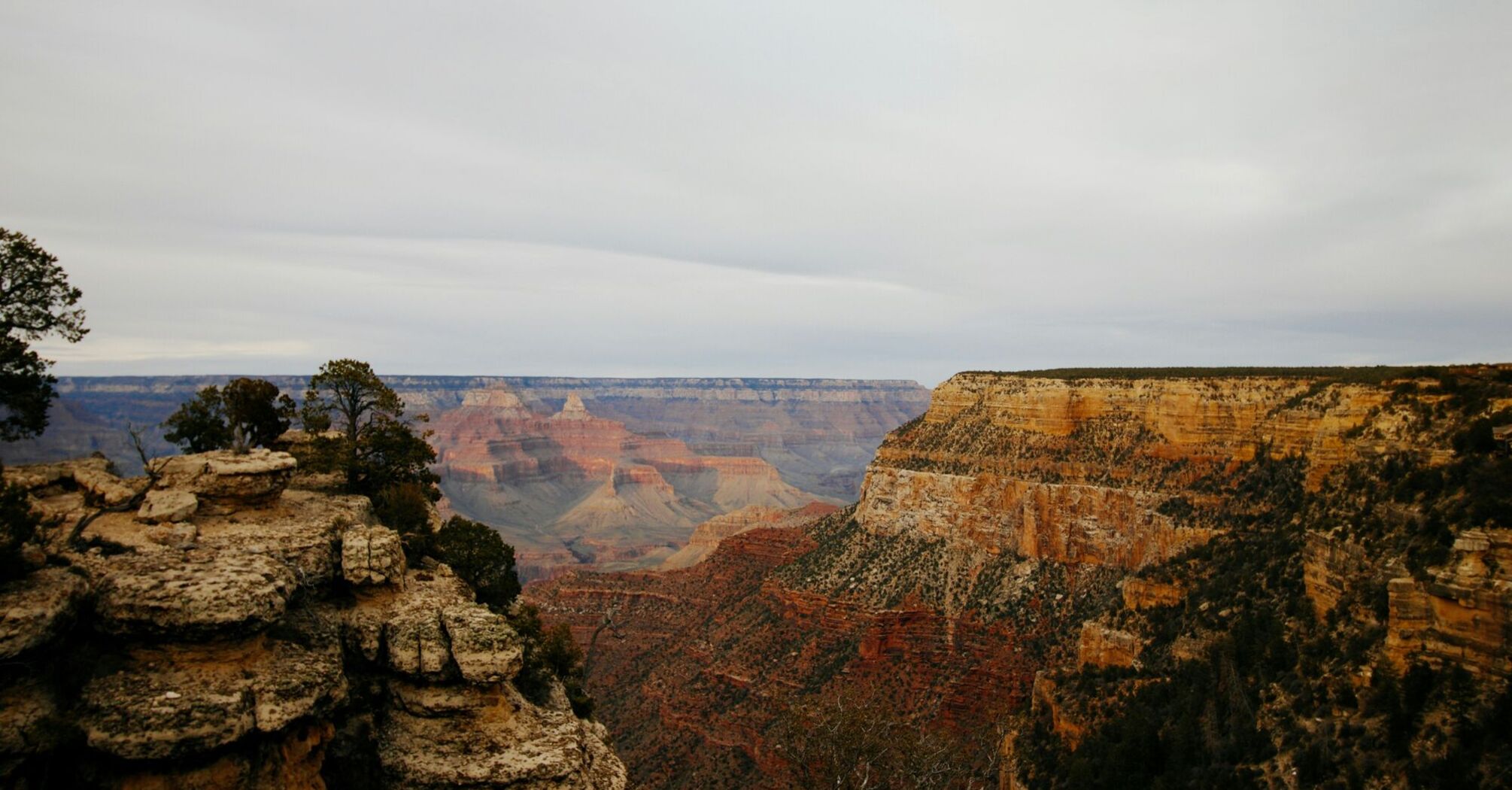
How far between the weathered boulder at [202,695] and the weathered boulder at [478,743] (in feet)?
6.71

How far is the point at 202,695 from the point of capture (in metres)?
14.3

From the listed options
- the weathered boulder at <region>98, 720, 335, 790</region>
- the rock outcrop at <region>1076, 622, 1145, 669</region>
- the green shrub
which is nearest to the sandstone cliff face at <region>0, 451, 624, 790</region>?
the weathered boulder at <region>98, 720, 335, 790</region>

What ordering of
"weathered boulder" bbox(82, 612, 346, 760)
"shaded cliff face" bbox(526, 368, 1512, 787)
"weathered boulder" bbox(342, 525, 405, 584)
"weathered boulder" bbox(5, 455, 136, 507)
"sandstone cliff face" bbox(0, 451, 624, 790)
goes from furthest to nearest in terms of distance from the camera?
"shaded cliff face" bbox(526, 368, 1512, 787), "weathered boulder" bbox(5, 455, 136, 507), "weathered boulder" bbox(342, 525, 405, 584), "sandstone cliff face" bbox(0, 451, 624, 790), "weathered boulder" bbox(82, 612, 346, 760)

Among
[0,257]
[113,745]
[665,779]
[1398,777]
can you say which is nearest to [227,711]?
[113,745]

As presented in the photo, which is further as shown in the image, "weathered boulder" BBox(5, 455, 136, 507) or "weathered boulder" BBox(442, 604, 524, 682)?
"weathered boulder" BBox(5, 455, 136, 507)

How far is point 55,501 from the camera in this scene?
21188 millimetres

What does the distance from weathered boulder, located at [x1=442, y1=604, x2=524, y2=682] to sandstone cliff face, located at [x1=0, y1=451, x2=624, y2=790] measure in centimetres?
4

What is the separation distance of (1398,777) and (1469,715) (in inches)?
94.8

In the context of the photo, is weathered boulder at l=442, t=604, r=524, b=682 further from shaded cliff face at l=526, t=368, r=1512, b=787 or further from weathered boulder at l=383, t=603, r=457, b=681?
shaded cliff face at l=526, t=368, r=1512, b=787

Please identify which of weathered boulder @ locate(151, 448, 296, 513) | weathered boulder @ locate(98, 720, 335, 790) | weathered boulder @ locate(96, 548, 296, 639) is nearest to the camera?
weathered boulder @ locate(98, 720, 335, 790)

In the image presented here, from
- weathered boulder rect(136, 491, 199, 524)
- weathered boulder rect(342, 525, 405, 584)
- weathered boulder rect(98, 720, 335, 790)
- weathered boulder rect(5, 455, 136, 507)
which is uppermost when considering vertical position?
weathered boulder rect(5, 455, 136, 507)

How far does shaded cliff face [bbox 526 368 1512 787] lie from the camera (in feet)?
85.1

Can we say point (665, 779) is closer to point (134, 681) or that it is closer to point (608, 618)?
point (608, 618)

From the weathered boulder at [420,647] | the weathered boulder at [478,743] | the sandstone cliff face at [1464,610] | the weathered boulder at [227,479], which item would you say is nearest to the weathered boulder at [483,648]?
the weathered boulder at [420,647]
